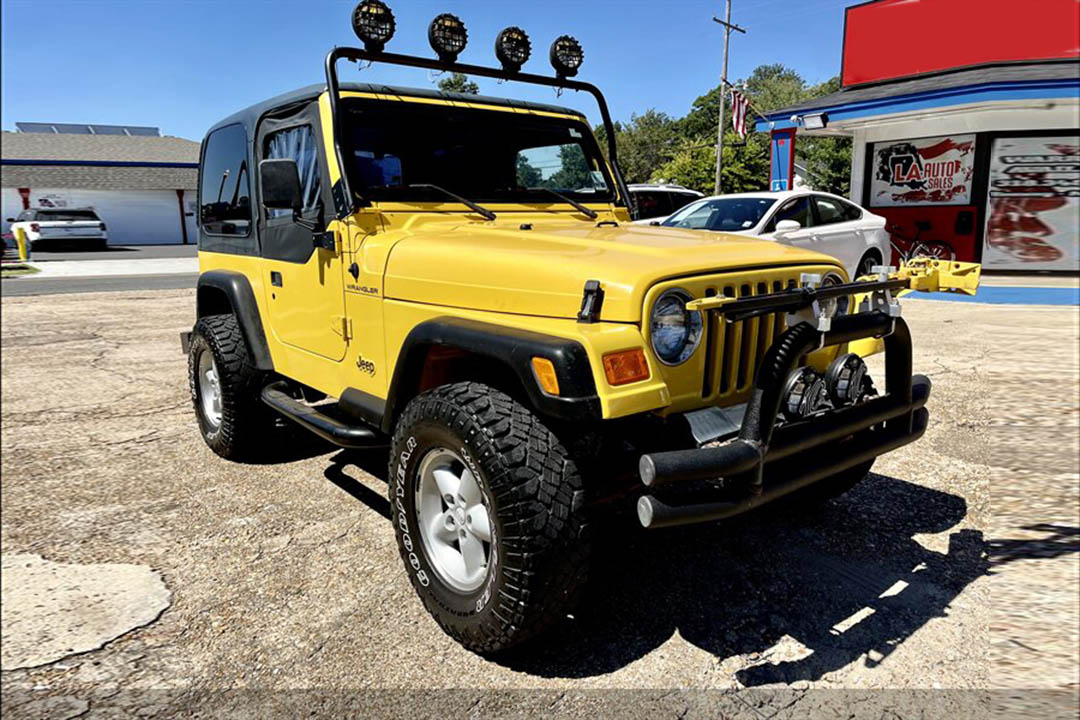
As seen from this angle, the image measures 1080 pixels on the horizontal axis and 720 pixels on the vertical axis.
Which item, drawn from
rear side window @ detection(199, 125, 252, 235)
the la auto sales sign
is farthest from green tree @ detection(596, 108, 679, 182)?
rear side window @ detection(199, 125, 252, 235)

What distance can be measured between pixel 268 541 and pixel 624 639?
1825 millimetres

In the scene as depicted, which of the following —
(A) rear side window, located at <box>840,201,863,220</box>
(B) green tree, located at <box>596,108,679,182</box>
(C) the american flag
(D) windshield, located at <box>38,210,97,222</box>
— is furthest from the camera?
(B) green tree, located at <box>596,108,679,182</box>

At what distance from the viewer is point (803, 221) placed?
1017 centimetres

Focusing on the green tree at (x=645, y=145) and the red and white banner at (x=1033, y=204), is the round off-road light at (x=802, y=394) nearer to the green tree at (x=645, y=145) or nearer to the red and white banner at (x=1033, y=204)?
the red and white banner at (x=1033, y=204)

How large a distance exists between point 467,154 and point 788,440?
2.33m

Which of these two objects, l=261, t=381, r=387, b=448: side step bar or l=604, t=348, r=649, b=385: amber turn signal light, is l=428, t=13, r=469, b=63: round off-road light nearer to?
l=261, t=381, r=387, b=448: side step bar

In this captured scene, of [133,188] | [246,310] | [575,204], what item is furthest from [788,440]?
[133,188]

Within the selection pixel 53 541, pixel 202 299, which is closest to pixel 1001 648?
pixel 53 541

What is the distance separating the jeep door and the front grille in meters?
1.79

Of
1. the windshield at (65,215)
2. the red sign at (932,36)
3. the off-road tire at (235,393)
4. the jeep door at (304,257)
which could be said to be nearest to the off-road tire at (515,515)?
the jeep door at (304,257)

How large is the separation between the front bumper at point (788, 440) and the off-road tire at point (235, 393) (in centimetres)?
292

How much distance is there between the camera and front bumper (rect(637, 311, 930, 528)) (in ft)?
7.63

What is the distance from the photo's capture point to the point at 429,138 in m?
3.82

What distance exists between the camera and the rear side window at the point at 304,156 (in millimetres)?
3746
